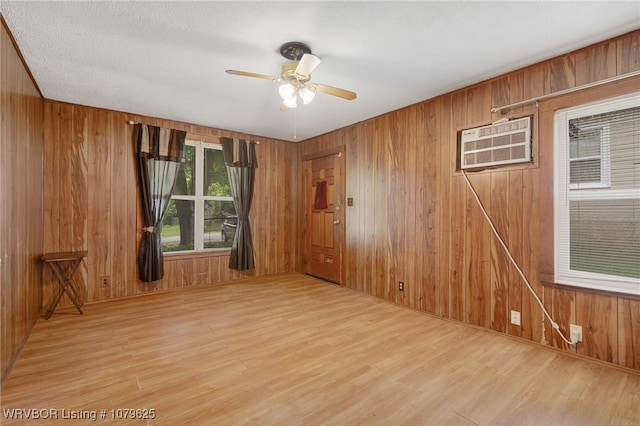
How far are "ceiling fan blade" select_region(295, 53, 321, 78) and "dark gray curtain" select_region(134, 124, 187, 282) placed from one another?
267 cm

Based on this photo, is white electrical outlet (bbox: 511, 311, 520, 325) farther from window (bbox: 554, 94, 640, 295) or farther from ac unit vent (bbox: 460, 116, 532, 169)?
ac unit vent (bbox: 460, 116, 532, 169)

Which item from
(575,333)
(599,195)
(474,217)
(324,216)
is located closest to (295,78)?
(474,217)

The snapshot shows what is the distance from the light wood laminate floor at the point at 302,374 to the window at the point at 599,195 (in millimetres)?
713

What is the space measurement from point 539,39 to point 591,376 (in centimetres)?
247

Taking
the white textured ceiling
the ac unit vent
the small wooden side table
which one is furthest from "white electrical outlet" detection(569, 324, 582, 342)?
the small wooden side table

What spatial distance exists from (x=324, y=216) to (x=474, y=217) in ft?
8.15

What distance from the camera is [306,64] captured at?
2.06 meters

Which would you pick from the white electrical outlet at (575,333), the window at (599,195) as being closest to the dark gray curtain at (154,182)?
the window at (599,195)

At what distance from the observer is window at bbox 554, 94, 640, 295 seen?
2.09 meters

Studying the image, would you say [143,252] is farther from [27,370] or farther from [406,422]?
[406,422]

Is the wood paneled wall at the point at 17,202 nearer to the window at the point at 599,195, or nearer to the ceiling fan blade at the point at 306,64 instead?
the ceiling fan blade at the point at 306,64

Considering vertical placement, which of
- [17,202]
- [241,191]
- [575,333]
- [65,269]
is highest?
[241,191]

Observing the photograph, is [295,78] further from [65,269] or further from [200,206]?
[65,269]

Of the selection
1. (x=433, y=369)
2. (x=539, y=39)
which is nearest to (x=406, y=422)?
→ (x=433, y=369)
